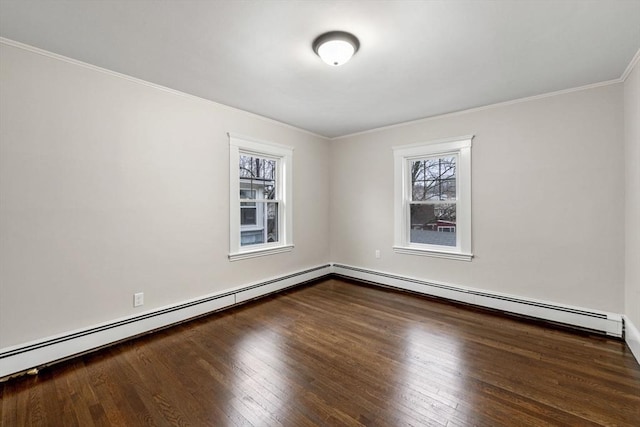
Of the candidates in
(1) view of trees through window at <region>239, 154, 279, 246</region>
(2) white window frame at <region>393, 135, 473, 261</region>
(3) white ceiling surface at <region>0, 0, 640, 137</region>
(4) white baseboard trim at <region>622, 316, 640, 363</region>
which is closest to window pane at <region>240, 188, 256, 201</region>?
(1) view of trees through window at <region>239, 154, 279, 246</region>

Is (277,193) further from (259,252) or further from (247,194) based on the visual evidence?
(259,252)

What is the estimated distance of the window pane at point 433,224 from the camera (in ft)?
12.7

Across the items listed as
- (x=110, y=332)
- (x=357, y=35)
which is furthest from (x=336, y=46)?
(x=110, y=332)

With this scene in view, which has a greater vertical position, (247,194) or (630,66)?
(630,66)

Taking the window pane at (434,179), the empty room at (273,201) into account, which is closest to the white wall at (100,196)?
the empty room at (273,201)

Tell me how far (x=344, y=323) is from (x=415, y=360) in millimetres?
921

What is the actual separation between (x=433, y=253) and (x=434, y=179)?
107 cm

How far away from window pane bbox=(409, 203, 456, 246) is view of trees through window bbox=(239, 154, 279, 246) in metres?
2.14

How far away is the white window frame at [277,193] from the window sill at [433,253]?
1.70 meters

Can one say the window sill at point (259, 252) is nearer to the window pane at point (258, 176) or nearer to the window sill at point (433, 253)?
the window pane at point (258, 176)

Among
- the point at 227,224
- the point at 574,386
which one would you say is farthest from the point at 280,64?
the point at 574,386

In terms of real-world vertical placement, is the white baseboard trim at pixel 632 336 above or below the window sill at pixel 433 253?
below

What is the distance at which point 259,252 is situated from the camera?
3.89m

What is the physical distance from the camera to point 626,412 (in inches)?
67.9
